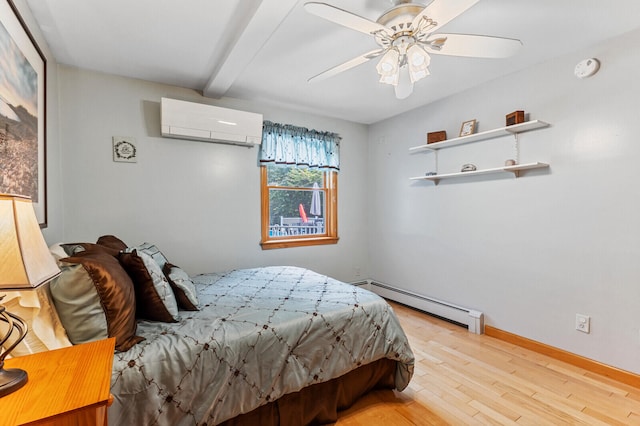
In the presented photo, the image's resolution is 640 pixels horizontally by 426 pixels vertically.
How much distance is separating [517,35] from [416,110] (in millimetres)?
1539

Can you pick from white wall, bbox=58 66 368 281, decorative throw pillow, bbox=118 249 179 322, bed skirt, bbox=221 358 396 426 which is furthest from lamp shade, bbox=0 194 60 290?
white wall, bbox=58 66 368 281

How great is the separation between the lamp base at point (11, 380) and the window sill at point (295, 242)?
Answer: 260 centimetres

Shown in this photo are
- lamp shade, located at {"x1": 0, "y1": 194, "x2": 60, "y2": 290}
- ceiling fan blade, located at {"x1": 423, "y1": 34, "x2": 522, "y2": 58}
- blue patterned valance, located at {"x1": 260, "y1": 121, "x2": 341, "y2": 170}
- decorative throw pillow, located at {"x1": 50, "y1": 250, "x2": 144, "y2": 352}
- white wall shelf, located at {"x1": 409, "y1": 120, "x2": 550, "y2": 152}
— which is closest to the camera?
lamp shade, located at {"x1": 0, "y1": 194, "x2": 60, "y2": 290}

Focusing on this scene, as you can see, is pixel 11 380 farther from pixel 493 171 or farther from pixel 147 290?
pixel 493 171

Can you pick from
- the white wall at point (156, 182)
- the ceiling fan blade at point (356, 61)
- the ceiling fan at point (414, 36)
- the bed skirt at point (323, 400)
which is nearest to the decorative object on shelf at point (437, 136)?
the white wall at point (156, 182)

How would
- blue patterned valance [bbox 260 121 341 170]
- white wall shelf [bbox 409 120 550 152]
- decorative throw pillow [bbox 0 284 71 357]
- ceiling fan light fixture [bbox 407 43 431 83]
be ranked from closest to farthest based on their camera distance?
decorative throw pillow [bbox 0 284 71 357] < ceiling fan light fixture [bbox 407 43 431 83] < white wall shelf [bbox 409 120 550 152] < blue patterned valance [bbox 260 121 341 170]

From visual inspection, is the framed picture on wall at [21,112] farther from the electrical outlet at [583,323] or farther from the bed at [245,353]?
the electrical outlet at [583,323]

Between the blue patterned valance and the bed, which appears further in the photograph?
the blue patterned valance

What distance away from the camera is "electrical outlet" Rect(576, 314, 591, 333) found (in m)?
2.32

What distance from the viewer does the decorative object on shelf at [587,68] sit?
7.34 ft

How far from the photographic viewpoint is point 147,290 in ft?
5.32

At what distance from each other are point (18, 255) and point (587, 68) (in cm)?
339

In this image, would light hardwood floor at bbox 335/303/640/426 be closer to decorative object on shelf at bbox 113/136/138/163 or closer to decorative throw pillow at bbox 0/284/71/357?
decorative throw pillow at bbox 0/284/71/357

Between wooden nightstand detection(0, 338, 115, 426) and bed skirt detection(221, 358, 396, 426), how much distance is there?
80 cm
